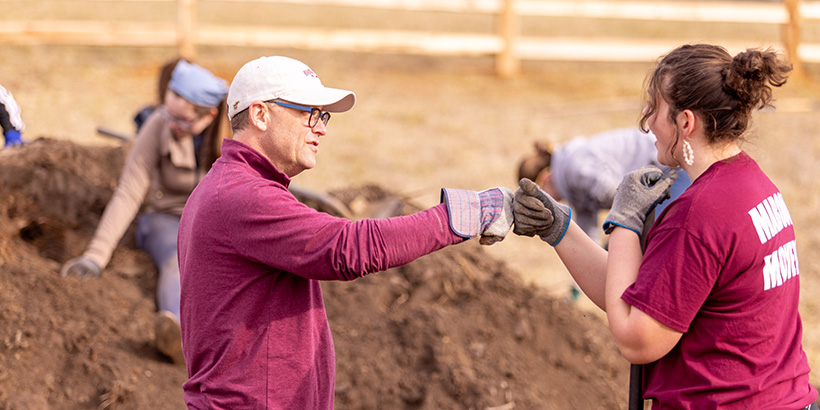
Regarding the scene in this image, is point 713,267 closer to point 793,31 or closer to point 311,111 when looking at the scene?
point 311,111

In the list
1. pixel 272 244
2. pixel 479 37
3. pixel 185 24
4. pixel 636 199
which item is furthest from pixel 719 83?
pixel 479 37

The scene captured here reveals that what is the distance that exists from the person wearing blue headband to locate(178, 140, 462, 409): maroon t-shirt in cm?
225

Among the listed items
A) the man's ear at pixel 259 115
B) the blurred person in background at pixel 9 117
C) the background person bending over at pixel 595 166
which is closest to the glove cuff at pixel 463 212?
the man's ear at pixel 259 115

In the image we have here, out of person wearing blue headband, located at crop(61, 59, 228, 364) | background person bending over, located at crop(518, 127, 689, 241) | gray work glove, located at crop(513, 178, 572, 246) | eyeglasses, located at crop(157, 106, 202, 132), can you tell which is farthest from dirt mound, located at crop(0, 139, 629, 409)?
gray work glove, located at crop(513, 178, 572, 246)

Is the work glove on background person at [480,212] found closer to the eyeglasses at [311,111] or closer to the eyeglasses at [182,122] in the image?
the eyeglasses at [311,111]

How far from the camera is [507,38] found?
13.2m

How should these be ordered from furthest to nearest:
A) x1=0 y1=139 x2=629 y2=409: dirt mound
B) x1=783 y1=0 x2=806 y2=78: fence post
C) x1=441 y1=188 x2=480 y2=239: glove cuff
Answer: x1=783 y1=0 x2=806 y2=78: fence post < x1=0 y1=139 x2=629 y2=409: dirt mound < x1=441 y1=188 x2=480 y2=239: glove cuff

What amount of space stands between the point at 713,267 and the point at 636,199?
363 mm

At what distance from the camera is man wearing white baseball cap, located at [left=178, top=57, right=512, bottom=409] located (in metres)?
2.12

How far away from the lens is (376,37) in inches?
496

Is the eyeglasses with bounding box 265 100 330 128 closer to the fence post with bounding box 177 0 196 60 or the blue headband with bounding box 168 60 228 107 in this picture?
the blue headband with bounding box 168 60 228 107

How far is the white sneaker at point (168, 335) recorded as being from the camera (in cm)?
396

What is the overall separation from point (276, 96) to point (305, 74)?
0.40 feet

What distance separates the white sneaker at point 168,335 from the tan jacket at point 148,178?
0.87m
